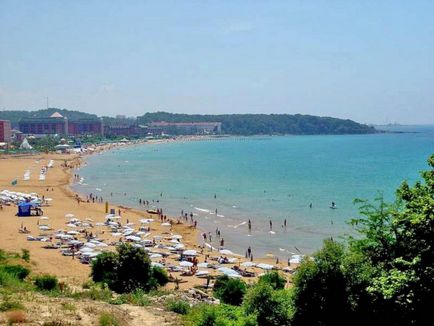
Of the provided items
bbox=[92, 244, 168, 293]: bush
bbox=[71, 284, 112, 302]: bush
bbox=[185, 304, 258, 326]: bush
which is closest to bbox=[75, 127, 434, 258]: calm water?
bbox=[92, 244, 168, 293]: bush

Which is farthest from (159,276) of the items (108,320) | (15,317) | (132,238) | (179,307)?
(132,238)

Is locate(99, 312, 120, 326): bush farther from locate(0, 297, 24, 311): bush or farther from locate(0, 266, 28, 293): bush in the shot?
locate(0, 266, 28, 293): bush

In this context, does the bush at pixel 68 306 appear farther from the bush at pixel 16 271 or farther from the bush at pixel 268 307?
the bush at pixel 16 271

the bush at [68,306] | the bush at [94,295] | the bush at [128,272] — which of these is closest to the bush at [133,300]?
the bush at [94,295]

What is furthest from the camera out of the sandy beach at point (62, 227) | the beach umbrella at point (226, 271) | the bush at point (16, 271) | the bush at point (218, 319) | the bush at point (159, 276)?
the beach umbrella at point (226, 271)

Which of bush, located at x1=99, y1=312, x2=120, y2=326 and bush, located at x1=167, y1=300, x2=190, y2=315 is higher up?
bush, located at x1=99, y1=312, x2=120, y2=326

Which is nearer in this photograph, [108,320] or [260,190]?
[108,320]

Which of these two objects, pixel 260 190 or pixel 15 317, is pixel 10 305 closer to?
pixel 15 317

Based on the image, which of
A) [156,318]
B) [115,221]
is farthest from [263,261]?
[156,318]

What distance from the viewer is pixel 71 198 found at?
5750cm

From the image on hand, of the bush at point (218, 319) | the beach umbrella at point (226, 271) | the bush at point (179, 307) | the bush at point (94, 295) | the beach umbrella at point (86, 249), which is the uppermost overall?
the bush at point (218, 319)

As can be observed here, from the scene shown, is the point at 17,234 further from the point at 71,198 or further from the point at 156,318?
the point at 156,318

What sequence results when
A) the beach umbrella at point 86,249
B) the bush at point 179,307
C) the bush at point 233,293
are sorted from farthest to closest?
the beach umbrella at point 86,249, the bush at point 233,293, the bush at point 179,307

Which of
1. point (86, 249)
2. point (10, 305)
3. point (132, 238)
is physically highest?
point (10, 305)
